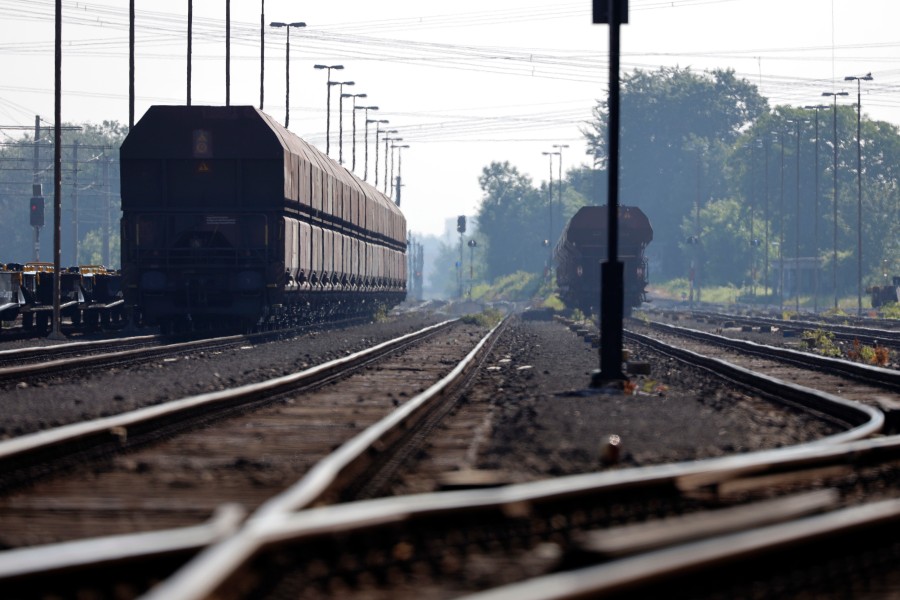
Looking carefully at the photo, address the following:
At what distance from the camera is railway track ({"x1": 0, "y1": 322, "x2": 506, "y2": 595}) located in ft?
16.7

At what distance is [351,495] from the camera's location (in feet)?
22.6

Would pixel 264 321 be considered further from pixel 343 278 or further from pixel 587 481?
pixel 587 481

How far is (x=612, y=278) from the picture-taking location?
1534 cm

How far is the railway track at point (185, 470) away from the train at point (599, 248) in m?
33.6

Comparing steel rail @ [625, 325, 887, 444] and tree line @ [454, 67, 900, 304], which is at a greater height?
tree line @ [454, 67, 900, 304]

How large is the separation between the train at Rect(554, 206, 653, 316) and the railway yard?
3072 centimetres

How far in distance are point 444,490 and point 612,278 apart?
8.82 meters

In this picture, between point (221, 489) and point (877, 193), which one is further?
point (877, 193)

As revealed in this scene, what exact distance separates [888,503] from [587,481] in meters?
1.37

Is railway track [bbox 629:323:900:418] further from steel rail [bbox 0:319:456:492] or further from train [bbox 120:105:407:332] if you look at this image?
train [bbox 120:105:407:332]

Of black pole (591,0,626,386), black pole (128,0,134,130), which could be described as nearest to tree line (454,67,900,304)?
black pole (128,0,134,130)

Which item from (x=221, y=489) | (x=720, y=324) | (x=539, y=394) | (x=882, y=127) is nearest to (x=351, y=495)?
(x=221, y=489)

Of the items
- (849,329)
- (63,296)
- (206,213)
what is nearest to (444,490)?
(206,213)

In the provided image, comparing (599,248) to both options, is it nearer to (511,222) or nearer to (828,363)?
(828,363)
